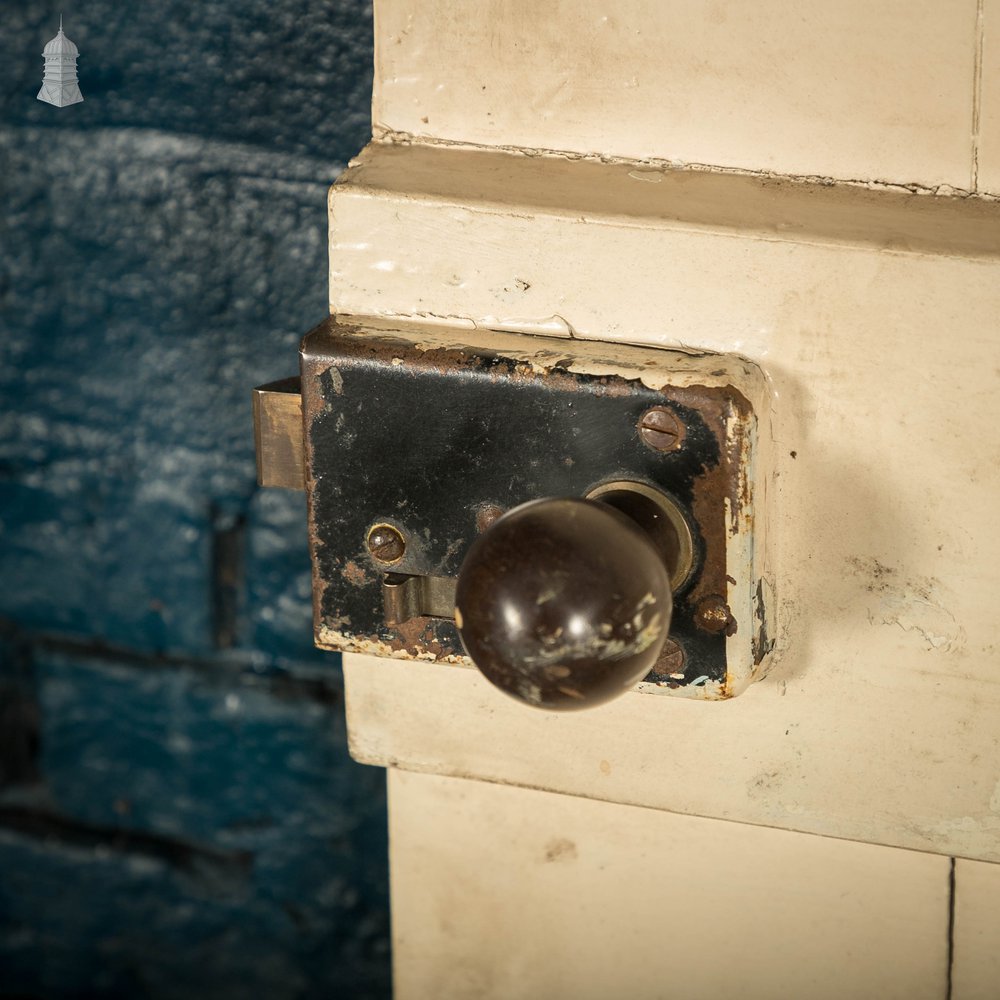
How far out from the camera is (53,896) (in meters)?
0.89

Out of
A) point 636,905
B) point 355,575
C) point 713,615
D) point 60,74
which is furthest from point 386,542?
point 60,74

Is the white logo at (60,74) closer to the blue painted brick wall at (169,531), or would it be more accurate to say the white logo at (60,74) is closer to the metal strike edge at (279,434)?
the blue painted brick wall at (169,531)

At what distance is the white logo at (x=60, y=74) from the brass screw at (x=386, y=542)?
1.14 ft

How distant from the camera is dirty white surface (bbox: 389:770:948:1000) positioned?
23.5 inches

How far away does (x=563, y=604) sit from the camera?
0.40 m

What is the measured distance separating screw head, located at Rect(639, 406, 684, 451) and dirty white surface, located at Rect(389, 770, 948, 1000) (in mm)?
212

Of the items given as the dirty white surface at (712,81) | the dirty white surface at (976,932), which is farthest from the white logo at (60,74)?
the dirty white surface at (976,932)

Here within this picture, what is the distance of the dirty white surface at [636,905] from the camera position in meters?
0.60

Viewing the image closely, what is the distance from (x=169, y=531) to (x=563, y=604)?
0.44 metres

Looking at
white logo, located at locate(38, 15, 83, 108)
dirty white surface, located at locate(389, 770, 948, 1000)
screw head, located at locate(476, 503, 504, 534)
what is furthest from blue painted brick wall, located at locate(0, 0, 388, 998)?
screw head, located at locate(476, 503, 504, 534)

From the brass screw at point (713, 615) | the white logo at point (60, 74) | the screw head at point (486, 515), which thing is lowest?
the brass screw at point (713, 615)

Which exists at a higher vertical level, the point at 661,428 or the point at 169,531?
the point at 661,428

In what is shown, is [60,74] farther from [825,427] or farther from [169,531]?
[825,427]

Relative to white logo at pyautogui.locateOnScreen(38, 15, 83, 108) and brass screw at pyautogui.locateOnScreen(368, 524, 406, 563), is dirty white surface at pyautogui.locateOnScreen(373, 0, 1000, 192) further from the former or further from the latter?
white logo at pyautogui.locateOnScreen(38, 15, 83, 108)
